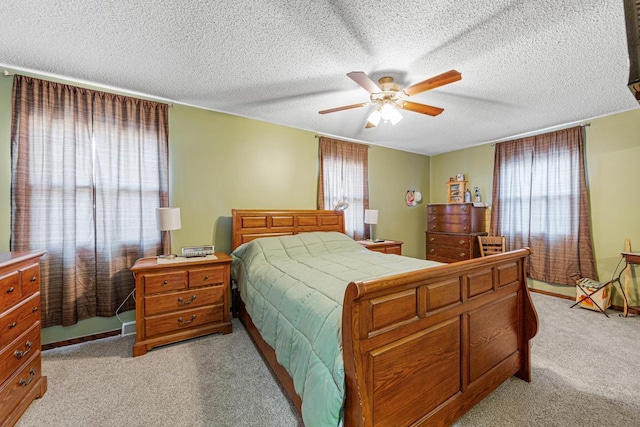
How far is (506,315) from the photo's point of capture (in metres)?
1.82

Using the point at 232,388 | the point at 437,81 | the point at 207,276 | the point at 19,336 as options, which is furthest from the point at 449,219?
the point at 19,336

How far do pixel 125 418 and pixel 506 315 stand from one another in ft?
8.66

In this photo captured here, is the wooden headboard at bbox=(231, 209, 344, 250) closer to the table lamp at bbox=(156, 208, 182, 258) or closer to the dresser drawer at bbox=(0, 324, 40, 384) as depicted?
the table lamp at bbox=(156, 208, 182, 258)

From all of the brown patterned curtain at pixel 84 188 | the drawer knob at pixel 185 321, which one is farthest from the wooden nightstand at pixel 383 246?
the brown patterned curtain at pixel 84 188

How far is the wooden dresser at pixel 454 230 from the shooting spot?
434 cm

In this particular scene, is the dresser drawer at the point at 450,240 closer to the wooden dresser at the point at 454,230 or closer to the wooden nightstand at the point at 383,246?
the wooden dresser at the point at 454,230

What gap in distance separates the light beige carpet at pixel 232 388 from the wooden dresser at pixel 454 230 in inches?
75.1

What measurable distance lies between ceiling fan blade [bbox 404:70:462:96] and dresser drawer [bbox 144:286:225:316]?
2623mm

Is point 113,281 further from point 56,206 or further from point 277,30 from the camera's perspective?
point 277,30

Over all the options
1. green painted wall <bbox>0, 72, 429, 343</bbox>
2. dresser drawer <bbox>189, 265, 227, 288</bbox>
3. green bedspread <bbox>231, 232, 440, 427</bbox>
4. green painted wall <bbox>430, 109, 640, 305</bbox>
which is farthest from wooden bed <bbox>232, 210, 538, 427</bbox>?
green painted wall <bbox>430, 109, 640, 305</bbox>

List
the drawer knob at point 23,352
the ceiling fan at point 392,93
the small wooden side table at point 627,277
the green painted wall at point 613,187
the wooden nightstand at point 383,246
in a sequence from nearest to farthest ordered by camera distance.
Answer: the drawer knob at point 23,352 < the ceiling fan at point 392,93 < the small wooden side table at point 627,277 < the green painted wall at point 613,187 < the wooden nightstand at point 383,246

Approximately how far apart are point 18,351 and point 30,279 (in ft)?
1.47

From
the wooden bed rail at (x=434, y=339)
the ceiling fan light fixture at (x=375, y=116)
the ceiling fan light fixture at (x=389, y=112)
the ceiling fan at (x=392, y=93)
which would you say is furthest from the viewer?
the ceiling fan light fixture at (x=375, y=116)

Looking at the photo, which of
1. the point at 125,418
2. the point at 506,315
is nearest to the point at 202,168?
the point at 125,418
